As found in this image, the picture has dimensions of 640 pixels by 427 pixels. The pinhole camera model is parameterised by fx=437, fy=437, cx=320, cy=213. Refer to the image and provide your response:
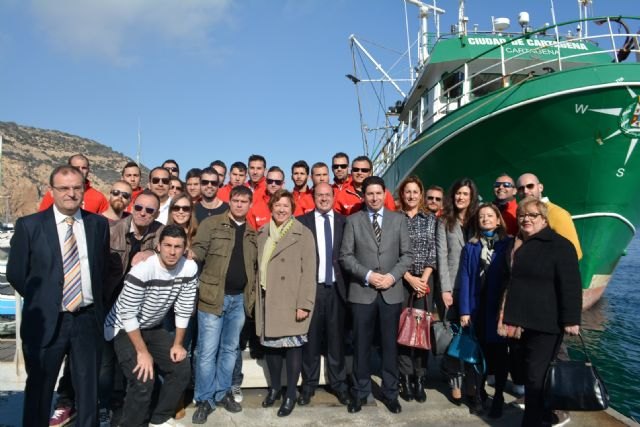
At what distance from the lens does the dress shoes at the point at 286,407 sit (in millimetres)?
3703

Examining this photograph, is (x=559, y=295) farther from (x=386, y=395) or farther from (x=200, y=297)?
(x=200, y=297)

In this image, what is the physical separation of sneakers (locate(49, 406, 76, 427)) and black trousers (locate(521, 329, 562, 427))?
362 centimetres

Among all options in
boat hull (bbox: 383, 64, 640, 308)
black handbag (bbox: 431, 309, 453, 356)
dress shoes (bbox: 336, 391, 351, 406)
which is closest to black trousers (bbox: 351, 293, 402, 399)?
dress shoes (bbox: 336, 391, 351, 406)

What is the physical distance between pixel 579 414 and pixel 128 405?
371cm

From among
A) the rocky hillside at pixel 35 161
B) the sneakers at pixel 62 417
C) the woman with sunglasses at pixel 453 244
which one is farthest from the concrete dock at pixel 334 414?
the rocky hillside at pixel 35 161

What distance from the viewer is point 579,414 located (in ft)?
12.4

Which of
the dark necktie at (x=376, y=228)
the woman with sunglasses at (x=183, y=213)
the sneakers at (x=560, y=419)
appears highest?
the woman with sunglasses at (x=183, y=213)

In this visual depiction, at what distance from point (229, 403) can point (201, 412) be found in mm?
273

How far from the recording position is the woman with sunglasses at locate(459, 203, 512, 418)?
3635 mm

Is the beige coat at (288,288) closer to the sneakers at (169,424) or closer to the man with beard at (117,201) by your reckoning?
the sneakers at (169,424)

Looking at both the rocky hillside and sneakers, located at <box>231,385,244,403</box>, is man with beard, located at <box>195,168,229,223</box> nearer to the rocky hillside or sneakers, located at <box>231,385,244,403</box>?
sneakers, located at <box>231,385,244,403</box>

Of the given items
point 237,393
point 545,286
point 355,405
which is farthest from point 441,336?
point 237,393

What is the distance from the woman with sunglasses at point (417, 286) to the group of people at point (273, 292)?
0.01m

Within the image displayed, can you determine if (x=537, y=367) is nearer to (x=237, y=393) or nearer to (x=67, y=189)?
(x=237, y=393)
